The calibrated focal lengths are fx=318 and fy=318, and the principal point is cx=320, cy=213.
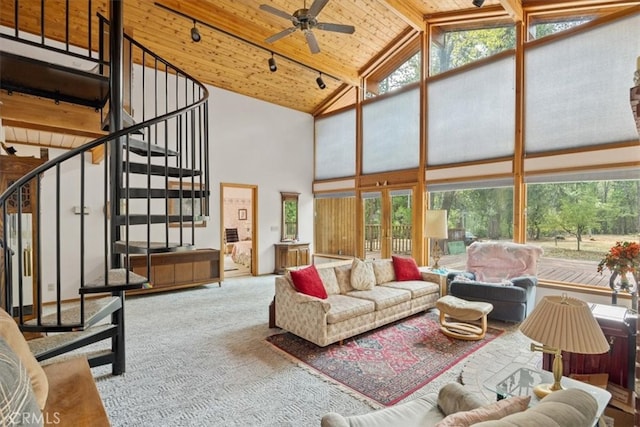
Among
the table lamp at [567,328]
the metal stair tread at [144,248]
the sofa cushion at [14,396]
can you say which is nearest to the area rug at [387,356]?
the table lamp at [567,328]

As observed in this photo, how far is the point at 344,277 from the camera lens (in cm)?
417

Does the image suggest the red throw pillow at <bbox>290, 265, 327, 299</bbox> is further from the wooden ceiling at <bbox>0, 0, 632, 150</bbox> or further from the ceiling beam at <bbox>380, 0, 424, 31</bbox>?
the ceiling beam at <bbox>380, 0, 424, 31</bbox>

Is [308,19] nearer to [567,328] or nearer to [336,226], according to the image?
[567,328]

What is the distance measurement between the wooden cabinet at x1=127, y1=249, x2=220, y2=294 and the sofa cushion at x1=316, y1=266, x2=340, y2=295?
9.80 ft

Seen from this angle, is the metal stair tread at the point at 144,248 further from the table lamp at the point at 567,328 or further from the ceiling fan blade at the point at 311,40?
the ceiling fan blade at the point at 311,40

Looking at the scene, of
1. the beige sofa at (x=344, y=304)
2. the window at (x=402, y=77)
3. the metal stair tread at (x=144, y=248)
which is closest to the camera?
the metal stair tread at (x=144, y=248)

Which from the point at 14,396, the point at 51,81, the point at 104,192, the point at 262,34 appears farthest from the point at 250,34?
the point at 14,396

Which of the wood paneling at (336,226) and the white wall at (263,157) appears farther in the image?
the wood paneling at (336,226)

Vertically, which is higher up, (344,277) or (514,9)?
(514,9)

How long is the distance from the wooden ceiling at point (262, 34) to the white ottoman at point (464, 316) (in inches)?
165

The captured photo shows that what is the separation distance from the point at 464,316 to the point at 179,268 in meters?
4.77

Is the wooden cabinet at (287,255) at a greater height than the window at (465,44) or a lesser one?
lesser

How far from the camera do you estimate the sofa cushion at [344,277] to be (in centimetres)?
410

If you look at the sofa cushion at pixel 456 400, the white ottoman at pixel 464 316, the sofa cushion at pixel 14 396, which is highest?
the sofa cushion at pixel 14 396
